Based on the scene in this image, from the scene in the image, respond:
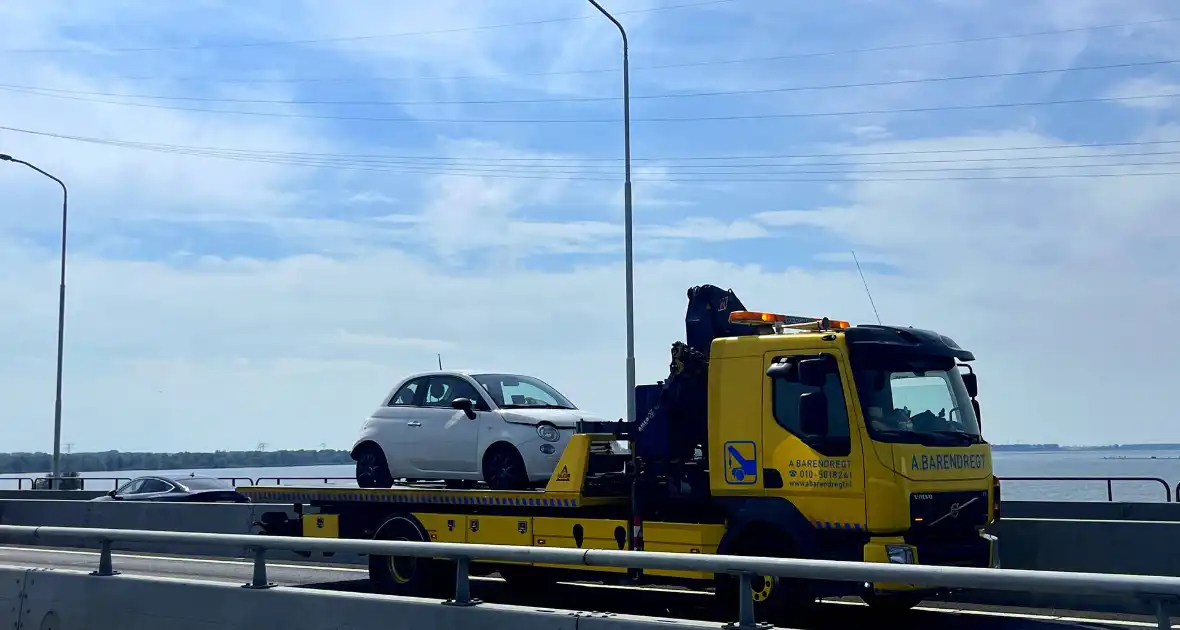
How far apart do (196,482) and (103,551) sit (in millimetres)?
19419

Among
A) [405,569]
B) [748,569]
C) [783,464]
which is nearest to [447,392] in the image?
[405,569]

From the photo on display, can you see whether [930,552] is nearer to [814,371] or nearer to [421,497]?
[814,371]

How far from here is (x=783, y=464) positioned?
1080 centimetres

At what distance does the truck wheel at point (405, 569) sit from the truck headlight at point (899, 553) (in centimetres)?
506

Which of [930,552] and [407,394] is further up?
[407,394]

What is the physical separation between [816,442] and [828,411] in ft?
0.93

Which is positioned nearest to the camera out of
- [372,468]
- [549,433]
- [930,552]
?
[930,552]

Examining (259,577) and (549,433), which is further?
(549,433)

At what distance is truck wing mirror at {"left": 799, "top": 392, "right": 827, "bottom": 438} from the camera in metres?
10.3

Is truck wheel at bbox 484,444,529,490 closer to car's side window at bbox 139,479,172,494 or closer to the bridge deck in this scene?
the bridge deck

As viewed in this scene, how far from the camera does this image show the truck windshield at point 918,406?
10516 millimetres

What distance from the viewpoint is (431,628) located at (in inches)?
293

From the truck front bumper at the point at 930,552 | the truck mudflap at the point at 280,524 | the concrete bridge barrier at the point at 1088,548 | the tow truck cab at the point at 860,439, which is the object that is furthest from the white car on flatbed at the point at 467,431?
the truck front bumper at the point at 930,552

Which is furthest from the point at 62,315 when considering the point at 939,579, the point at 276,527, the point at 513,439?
the point at 939,579
